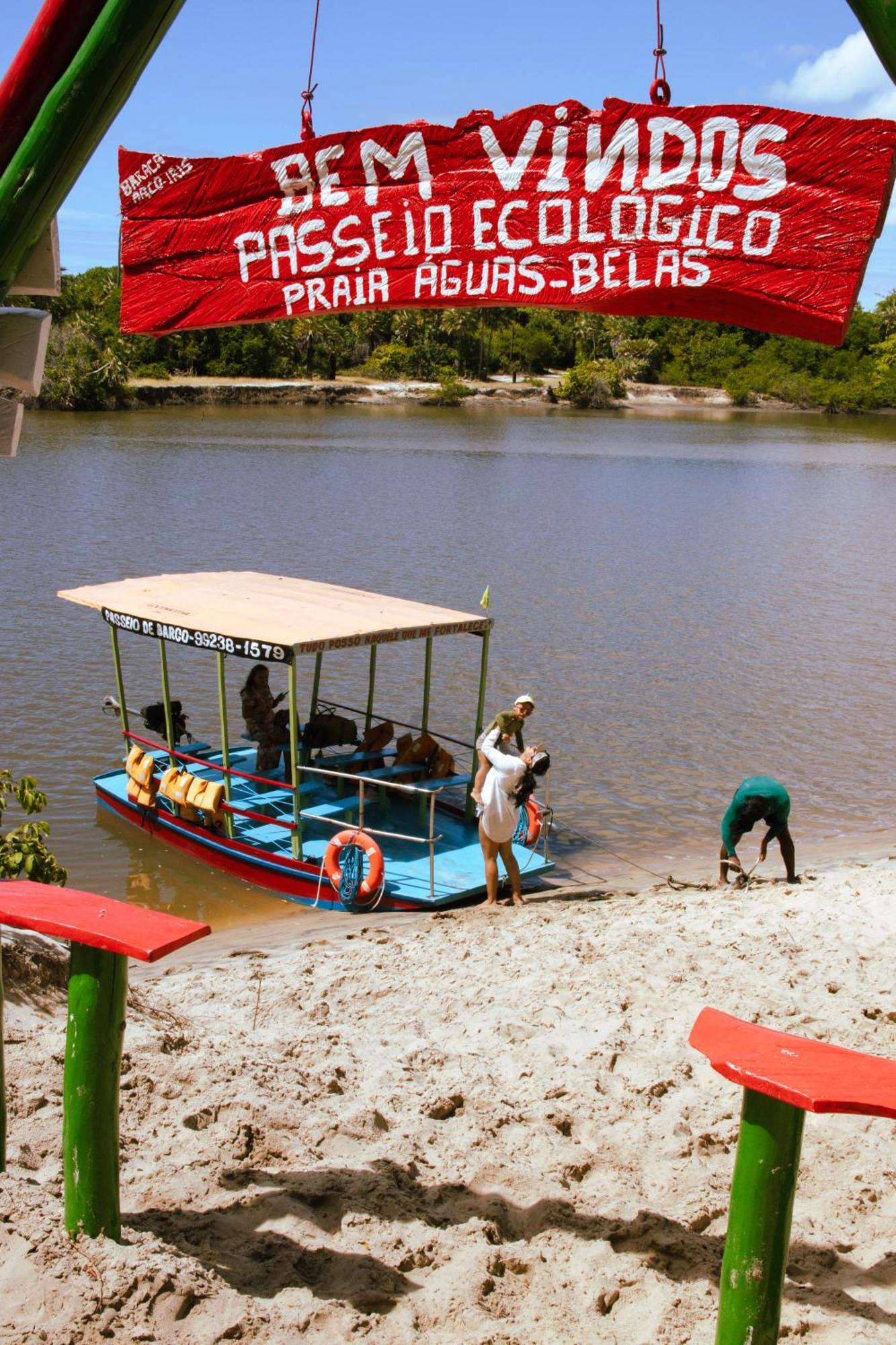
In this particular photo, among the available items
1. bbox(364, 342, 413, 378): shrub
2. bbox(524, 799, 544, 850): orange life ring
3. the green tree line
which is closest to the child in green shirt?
bbox(524, 799, 544, 850): orange life ring

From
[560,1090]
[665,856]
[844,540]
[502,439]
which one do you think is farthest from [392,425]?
[560,1090]

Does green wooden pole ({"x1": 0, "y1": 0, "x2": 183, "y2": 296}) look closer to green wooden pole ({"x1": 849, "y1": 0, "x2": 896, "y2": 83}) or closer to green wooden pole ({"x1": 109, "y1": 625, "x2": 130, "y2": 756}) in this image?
green wooden pole ({"x1": 849, "y1": 0, "x2": 896, "y2": 83})

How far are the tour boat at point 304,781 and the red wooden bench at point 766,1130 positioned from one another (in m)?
6.26

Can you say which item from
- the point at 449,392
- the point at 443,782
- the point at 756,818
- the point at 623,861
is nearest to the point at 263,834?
the point at 443,782

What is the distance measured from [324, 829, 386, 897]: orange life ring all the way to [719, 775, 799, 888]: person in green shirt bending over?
8.99 ft

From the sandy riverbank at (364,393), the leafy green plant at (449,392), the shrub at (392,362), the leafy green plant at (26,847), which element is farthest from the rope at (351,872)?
the shrub at (392,362)

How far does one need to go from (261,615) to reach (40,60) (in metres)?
7.43

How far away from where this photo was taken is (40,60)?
3324 millimetres

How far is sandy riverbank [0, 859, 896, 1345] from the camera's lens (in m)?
3.76

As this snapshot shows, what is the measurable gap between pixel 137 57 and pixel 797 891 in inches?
273

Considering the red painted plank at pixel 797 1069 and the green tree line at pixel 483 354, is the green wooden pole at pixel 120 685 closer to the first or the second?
the red painted plank at pixel 797 1069

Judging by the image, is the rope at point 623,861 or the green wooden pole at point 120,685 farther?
the green wooden pole at point 120,685

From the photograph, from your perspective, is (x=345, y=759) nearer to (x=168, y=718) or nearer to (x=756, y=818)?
(x=168, y=718)

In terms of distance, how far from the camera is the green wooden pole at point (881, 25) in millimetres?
2834
